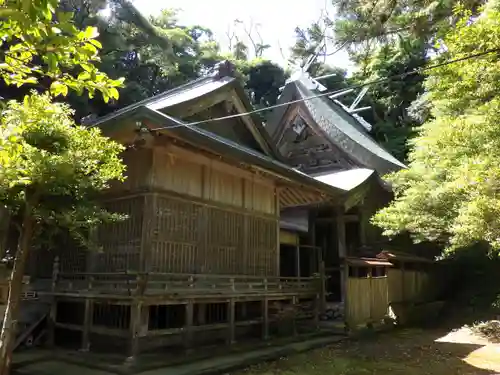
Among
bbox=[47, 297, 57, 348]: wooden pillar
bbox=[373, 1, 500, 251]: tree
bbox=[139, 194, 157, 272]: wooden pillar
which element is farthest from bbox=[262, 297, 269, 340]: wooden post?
bbox=[47, 297, 57, 348]: wooden pillar

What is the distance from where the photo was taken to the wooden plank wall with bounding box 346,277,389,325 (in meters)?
13.1

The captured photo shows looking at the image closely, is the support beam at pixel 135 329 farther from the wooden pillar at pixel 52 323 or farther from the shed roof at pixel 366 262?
the shed roof at pixel 366 262

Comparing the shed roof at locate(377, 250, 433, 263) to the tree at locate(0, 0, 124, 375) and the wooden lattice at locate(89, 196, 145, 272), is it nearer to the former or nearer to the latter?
the wooden lattice at locate(89, 196, 145, 272)

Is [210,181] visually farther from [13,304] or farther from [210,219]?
[13,304]

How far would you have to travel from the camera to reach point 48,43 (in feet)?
8.14

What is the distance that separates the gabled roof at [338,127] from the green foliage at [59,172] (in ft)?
42.5

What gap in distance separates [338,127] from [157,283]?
1312cm

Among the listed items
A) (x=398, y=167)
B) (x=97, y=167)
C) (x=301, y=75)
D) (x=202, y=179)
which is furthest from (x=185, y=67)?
(x=97, y=167)

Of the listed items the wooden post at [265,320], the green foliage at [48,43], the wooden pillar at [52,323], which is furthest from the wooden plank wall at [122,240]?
the green foliage at [48,43]

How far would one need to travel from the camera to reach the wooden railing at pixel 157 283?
26.5ft

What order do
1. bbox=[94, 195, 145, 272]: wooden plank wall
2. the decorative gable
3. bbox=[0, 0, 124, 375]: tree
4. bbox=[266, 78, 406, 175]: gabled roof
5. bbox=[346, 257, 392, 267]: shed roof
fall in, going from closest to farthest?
bbox=[0, 0, 124, 375]: tree, bbox=[94, 195, 145, 272]: wooden plank wall, bbox=[346, 257, 392, 267]: shed roof, bbox=[266, 78, 406, 175]: gabled roof, the decorative gable

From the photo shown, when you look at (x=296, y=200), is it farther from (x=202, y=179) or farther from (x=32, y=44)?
(x=32, y=44)

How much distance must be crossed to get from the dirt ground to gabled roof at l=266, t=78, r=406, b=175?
24.4ft

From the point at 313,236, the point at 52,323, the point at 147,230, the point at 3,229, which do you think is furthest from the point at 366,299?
the point at 3,229
